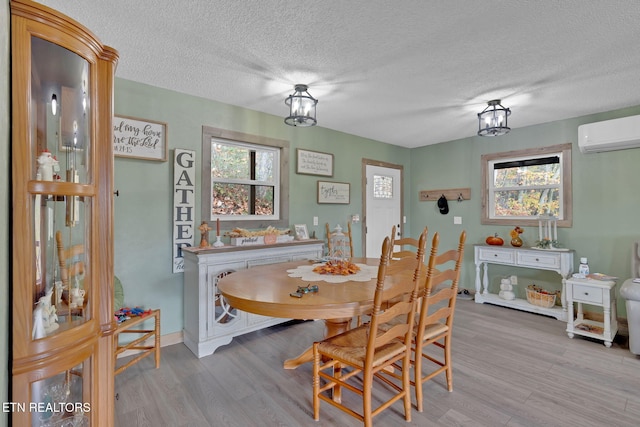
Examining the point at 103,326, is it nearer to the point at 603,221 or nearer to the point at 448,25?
the point at 448,25

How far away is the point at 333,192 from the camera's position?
13.5 ft

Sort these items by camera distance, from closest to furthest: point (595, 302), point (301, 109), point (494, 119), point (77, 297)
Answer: point (77, 297), point (301, 109), point (595, 302), point (494, 119)

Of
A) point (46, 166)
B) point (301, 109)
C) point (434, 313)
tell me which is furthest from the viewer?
point (301, 109)

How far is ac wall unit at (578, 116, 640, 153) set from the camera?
9.93 ft

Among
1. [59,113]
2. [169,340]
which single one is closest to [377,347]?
[59,113]

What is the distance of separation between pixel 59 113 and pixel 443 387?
8.48ft

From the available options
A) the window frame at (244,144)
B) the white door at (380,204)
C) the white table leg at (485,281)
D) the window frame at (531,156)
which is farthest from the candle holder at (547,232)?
the window frame at (244,144)

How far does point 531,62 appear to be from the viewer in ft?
7.39

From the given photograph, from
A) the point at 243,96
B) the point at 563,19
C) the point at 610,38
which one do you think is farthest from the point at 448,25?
the point at 243,96

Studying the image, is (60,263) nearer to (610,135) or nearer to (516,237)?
(516,237)

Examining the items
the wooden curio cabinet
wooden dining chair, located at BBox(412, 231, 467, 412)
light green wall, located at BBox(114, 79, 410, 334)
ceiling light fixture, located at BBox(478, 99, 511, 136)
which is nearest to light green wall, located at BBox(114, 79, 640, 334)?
light green wall, located at BBox(114, 79, 410, 334)

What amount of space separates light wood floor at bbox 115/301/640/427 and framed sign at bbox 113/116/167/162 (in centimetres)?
173

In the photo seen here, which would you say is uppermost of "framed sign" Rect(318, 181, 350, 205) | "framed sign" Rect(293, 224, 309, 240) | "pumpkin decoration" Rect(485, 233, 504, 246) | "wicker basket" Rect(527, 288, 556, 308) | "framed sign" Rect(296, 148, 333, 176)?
"framed sign" Rect(296, 148, 333, 176)

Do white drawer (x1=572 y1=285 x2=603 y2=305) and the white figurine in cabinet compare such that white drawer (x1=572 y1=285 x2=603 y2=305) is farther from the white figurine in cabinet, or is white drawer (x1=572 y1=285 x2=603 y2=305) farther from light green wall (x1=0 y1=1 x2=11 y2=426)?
light green wall (x1=0 y1=1 x2=11 y2=426)
